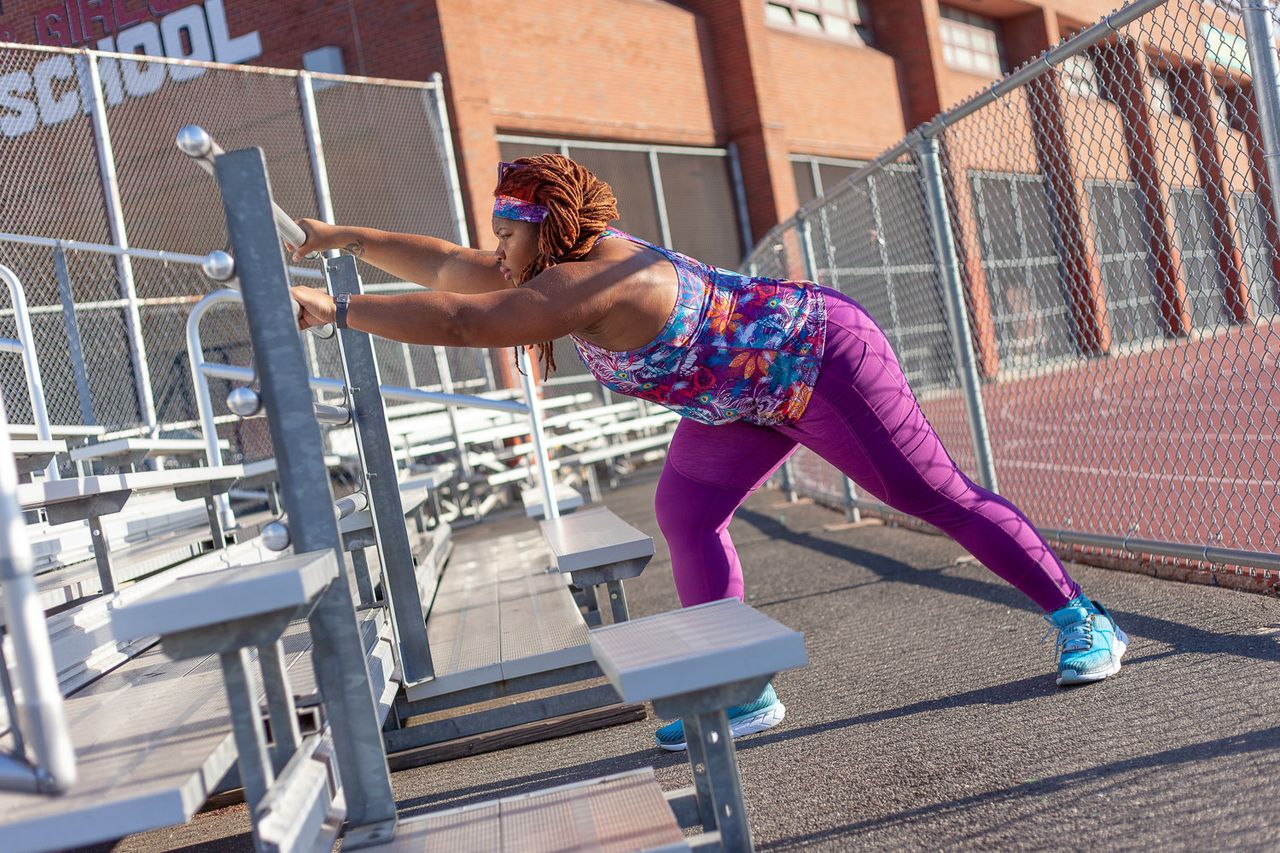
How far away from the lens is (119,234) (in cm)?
1009

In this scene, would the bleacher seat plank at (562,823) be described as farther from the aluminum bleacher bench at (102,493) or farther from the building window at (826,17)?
the building window at (826,17)

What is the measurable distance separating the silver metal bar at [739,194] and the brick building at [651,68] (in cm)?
3

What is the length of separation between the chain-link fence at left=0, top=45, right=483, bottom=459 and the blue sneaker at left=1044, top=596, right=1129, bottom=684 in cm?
544

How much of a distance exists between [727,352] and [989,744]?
3.89 feet

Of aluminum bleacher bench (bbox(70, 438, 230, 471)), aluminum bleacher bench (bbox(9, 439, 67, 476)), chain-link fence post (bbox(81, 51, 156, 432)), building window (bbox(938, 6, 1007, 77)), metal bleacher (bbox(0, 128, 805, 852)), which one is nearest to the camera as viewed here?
metal bleacher (bbox(0, 128, 805, 852))

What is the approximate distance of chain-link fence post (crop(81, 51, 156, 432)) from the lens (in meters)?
9.07

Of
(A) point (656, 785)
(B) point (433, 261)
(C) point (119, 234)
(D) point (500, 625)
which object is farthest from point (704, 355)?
(C) point (119, 234)

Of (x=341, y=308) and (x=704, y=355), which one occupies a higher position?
(x=341, y=308)

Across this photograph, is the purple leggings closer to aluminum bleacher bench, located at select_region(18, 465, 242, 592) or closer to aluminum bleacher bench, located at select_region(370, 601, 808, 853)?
aluminum bleacher bench, located at select_region(370, 601, 808, 853)

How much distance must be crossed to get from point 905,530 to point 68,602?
15.8 ft

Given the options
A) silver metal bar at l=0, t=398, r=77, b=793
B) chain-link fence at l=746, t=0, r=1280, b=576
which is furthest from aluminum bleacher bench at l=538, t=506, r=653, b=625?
silver metal bar at l=0, t=398, r=77, b=793

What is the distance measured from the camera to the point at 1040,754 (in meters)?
2.91

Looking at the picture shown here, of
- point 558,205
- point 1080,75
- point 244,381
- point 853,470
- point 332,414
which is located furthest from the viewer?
point 1080,75

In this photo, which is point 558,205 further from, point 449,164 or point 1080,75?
point 449,164
